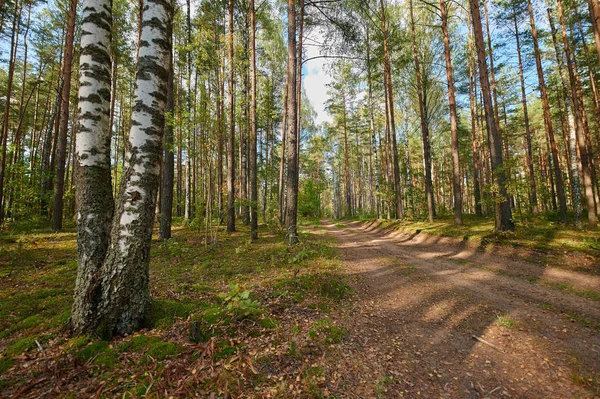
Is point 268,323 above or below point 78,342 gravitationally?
below

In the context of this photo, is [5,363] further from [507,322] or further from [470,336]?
[507,322]

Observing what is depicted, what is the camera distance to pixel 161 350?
2.69 meters

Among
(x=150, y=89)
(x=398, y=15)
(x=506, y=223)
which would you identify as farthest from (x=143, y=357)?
(x=398, y=15)

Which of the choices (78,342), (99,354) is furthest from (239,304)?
(78,342)

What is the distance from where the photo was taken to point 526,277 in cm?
647

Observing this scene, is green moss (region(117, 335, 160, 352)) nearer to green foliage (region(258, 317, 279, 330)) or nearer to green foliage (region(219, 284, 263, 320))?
green foliage (region(219, 284, 263, 320))

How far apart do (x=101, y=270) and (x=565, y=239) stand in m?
13.2

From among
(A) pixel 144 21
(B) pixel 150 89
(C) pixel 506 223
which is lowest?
(C) pixel 506 223

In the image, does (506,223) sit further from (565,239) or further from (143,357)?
(143,357)

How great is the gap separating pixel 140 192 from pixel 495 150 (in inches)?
520

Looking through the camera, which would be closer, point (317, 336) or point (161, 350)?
point (161, 350)

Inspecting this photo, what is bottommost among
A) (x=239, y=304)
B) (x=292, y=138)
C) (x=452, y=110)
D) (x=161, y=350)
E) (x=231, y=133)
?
(x=161, y=350)

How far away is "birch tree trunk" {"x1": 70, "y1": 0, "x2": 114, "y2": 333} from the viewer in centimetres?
295

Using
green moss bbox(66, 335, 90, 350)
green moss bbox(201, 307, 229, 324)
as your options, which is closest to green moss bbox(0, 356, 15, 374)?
green moss bbox(66, 335, 90, 350)
